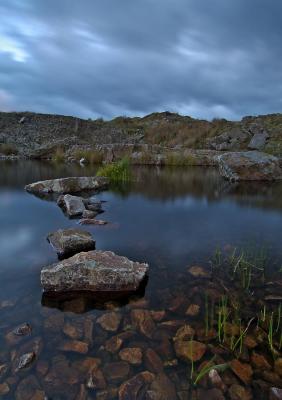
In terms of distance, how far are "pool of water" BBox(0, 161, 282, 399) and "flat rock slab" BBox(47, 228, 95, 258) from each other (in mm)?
168

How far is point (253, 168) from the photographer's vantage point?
1712 cm

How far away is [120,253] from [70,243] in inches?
34.7

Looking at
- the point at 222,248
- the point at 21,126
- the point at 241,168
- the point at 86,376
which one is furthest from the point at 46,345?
the point at 21,126

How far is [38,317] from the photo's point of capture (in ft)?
11.7

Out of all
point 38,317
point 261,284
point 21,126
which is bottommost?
point 38,317

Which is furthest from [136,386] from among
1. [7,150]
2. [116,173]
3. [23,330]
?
[7,150]

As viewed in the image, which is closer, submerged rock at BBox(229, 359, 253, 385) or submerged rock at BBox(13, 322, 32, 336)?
submerged rock at BBox(229, 359, 253, 385)

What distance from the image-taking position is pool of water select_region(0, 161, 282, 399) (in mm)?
2752

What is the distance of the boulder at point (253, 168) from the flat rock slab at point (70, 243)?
1294 centimetres

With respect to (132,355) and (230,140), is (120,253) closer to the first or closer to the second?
(132,355)

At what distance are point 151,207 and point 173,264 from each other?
461 centimetres

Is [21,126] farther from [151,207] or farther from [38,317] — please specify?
[38,317]

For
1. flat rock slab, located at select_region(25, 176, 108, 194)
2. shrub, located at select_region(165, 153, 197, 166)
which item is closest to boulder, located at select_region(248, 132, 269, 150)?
shrub, located at select_region(165, 153, 197, 166)

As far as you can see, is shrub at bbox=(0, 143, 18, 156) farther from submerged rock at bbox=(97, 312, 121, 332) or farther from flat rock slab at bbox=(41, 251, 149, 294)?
submerged rock at bbox=(97, 312, 121, 332)
